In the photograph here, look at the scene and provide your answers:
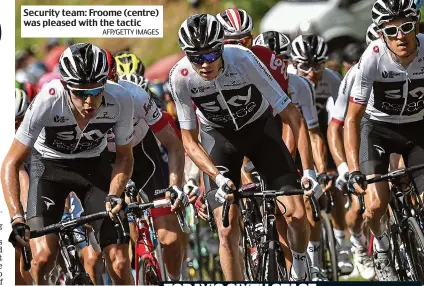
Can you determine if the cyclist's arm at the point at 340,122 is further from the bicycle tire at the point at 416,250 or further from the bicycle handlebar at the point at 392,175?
the bicycle tire at the point at 416,250

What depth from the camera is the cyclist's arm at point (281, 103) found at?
9.60m

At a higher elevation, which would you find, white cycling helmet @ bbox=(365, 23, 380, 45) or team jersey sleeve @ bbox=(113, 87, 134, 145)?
white cycling helmet @ bbox=(365, 23, 380, 45)

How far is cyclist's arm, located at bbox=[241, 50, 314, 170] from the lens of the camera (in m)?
9.60

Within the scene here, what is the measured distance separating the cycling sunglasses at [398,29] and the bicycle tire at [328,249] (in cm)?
312

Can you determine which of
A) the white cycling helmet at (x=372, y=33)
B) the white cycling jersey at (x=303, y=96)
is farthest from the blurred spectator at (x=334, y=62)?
the white cycling jersey at (x=303, y=96)

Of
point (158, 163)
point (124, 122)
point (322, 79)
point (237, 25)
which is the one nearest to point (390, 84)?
point (237, 25)

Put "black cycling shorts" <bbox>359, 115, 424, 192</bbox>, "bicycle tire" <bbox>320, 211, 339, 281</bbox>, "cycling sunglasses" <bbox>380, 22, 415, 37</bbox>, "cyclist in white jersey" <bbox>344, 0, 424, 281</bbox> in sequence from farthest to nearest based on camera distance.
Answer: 1. "bicycle tire" <bbox>320, 211, 339, 281</bbox>
2. "black cycling shorts" <bbox>359, 115, 424, 192</bbox>
3. "cyclist in white jersey" <bbox>344, 0, 424, 281</bbox>
4. "cycling sunglasses" <bbox>380, 22, 415, 37</bbox>

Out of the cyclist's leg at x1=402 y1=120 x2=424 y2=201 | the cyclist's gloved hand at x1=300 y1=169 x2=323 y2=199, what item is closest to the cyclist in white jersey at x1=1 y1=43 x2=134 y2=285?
the cyclist's gloved hand at x1=300 y1=169 x2=323 y2=199

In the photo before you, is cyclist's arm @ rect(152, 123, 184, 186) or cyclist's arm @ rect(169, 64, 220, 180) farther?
cyclist's arm @ rect(152, 123, 184, 186)

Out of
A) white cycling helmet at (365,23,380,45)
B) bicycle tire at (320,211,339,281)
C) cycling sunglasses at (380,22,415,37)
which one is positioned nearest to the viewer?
cycling sunglasses at (380,22,415,37)

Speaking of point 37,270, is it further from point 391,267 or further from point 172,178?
point 391,267

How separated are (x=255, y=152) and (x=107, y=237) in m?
1.58

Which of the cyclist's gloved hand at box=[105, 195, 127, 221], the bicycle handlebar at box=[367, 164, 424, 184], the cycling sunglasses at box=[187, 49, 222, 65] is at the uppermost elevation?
the cycling sunglasses at box=[187, 49, 222, 65]

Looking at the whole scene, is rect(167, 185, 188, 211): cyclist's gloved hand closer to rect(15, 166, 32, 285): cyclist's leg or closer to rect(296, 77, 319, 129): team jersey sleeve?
rect(15, 166, 32, 285): cyclist's leg
